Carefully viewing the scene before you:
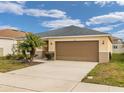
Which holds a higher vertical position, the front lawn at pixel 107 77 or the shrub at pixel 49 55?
the shrub at pixel 49 55

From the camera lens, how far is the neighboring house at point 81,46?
14.6 meters

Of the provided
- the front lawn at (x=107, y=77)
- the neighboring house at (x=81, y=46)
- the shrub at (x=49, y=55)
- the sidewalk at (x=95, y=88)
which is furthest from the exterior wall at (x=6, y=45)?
the sidewalk at (x=95, y=88)

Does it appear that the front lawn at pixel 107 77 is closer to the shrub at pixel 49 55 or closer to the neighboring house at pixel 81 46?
the neighboring house at pixel 81 46

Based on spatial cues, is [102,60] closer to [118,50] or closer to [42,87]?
[42,87]

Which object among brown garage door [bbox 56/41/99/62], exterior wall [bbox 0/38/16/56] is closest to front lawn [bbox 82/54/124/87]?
brown garage door [bbox 56/41/99/62]

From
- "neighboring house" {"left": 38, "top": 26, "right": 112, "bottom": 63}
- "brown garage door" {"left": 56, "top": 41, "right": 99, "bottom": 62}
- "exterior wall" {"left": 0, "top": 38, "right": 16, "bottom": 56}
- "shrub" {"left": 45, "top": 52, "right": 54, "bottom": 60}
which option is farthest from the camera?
"exterior wall" {"left": 0, "top": 38, "right": 16, "bottom": 56}

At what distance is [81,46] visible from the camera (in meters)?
15.5

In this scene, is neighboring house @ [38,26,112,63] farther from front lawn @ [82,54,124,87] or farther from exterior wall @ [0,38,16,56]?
exterior wall @ [0,38,16,56]

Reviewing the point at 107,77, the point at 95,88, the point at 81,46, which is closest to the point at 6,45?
the point at 81,46

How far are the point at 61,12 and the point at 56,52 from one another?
6.81 metres

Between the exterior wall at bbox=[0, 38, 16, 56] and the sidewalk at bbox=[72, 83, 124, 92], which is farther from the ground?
the exterior wall at bbox=[0, 38, 16, 56]

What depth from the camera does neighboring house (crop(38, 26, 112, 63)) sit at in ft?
47.9

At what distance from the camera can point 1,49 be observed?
19359 mm

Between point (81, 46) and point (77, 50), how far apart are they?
601mm
